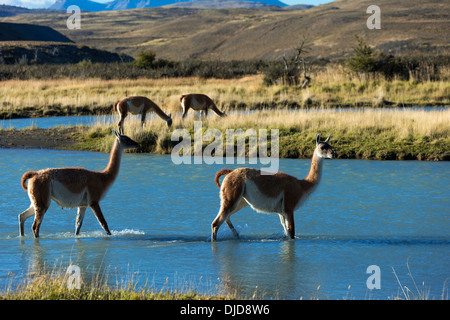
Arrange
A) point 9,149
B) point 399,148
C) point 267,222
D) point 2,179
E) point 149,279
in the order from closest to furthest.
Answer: point 149,279 → point 267,222 → point 2,179 → point 399,148 → point 9,149

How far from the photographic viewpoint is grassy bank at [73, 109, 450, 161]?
46.4ft

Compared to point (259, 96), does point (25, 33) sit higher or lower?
higher

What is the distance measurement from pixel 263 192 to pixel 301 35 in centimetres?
9141

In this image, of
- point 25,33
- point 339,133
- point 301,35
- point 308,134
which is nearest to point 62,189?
point 308,134

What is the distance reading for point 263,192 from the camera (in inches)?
297

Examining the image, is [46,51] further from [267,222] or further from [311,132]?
[267,222]

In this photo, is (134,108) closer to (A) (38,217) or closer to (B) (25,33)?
(A) (38,217)

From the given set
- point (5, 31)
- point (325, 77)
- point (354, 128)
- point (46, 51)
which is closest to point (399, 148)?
point (354, 128)

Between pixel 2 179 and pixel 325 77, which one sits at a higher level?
pixel 325 77

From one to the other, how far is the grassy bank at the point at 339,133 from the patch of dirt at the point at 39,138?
1.18 ft

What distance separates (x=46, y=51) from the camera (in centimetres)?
6794
